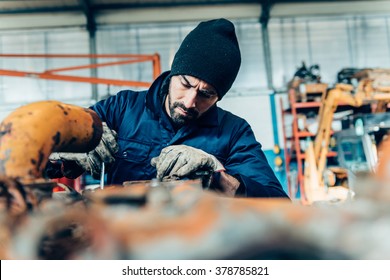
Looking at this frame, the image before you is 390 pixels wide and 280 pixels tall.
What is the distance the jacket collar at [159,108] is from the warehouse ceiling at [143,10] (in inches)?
193

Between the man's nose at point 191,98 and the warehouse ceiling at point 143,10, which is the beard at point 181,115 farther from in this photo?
the warehouse ceiling at point 143,10

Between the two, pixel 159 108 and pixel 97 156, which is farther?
pixel 159 108

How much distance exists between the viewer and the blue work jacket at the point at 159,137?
1.12 meters

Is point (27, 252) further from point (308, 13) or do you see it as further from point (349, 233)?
point (308, 13)

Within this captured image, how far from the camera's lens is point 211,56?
3.62 ft

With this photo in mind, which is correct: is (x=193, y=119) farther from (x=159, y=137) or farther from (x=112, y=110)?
(x=112, y=110)

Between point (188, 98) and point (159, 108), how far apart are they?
121 mm

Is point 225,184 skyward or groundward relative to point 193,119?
groundward

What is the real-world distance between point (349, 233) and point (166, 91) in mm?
1002

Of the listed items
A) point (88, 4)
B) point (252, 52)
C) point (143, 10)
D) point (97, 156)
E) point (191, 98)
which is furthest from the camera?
point (252, 52)

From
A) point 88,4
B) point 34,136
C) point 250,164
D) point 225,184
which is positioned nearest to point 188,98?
point 250,164

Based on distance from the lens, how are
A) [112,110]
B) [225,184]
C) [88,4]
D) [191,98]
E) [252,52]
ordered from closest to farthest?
→ [225,184]
[191,98]
[112,110]
[88,4]
[252,52]

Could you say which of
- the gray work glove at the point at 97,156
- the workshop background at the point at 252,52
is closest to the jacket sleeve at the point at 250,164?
the gray work glove at the point at 97,156

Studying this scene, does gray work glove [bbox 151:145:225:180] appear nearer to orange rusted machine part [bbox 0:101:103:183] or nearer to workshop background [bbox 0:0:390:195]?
orange rusted machine part [bbox 0:101:103:183]
